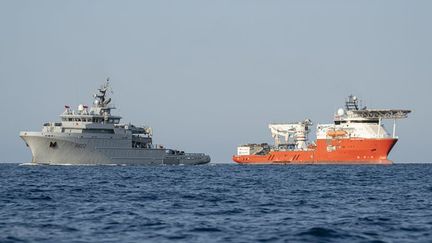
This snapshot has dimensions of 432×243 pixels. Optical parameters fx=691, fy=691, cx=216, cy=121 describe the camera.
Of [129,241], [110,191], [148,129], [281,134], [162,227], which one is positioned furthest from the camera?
[281,134]

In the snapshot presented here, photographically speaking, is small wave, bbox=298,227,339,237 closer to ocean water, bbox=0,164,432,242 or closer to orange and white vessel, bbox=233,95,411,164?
ocean water, bbox=0,164,432,242

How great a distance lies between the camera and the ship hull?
11247 cm

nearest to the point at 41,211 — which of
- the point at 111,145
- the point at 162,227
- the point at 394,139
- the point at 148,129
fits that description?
the point at 162,227

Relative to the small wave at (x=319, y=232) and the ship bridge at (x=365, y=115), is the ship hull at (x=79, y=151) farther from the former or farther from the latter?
the small wave at (x=319, y=232)

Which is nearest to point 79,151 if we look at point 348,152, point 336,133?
point 336,133

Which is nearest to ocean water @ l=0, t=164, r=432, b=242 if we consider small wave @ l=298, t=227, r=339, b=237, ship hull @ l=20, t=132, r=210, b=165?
small wave @ l=298, t=227, r=339, b=237

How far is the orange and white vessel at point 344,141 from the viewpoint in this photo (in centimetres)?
12875

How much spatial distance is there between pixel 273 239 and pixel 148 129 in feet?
357

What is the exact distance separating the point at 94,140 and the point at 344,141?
46687 mm

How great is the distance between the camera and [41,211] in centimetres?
2947

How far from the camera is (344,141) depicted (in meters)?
130

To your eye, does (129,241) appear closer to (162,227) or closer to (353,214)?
(162,227)

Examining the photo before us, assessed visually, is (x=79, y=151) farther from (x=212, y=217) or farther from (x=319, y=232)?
(x=319, y=232)

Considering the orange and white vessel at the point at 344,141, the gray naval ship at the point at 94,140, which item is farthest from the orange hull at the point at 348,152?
the gray naval ship at the point at 94,140
